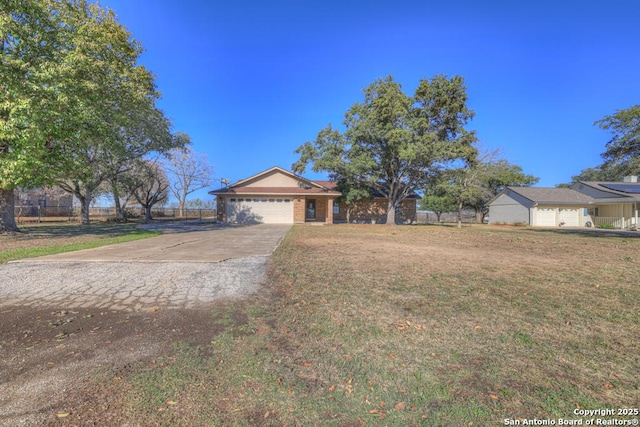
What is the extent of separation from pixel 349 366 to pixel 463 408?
2.89 feet

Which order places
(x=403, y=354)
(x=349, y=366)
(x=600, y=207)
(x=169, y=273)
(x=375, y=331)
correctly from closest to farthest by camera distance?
(x=349, y=366) < (x=403, y=354) < (x=375, y=331) < (x=169, y=273) < (x=600, y=207)

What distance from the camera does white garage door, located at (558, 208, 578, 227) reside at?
26.8 meters

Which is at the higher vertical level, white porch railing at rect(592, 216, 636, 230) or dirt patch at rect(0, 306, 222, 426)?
white porch railing at rect(592, 216, 636, 230)

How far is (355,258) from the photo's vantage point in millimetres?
7445

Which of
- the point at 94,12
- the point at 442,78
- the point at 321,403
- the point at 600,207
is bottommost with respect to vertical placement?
the point at 321,403

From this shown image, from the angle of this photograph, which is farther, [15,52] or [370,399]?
[15,52]

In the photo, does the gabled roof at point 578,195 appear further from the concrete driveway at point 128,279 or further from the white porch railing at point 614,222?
the concrete driveway at point 128,279

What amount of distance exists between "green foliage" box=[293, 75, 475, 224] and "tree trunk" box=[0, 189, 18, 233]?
1615 cm

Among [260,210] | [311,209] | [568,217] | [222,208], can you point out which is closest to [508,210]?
[568,217]

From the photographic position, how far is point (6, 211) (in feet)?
40.8

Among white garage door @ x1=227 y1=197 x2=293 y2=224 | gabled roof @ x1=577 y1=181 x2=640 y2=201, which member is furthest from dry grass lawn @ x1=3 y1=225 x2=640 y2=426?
gabled roof @ x1=577 y1=181 x2=640 y2=201

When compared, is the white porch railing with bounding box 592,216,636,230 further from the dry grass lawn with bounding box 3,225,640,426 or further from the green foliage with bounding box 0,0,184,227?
the green foliage with bounding box 0,0,184,227

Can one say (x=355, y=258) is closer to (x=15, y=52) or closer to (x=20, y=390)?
(x=20, y=390)

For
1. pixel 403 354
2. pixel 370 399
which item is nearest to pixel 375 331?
pixel 403 354
